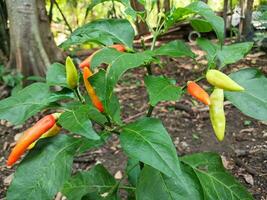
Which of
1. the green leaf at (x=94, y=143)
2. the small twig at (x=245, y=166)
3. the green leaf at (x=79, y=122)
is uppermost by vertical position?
the green leaf at (x=79, y=122)

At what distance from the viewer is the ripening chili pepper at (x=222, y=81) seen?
3.56ft

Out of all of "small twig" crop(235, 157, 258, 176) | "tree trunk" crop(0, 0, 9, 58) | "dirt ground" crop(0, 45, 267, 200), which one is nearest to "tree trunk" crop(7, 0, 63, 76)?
"dirt ground" crop(0, 45, 267, 200)

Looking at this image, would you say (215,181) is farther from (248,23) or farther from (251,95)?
(248,23)

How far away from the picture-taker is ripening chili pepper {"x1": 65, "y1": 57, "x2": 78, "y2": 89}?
1.17 meters

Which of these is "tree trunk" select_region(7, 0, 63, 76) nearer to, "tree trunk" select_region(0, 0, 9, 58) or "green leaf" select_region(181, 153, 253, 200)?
"tree trunk" select_region(0, 0, 9, 58)

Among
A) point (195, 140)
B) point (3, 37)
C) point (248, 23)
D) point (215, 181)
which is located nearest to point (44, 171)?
point (215, 181)

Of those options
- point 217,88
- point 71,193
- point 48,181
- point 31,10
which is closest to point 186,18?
point 217,88

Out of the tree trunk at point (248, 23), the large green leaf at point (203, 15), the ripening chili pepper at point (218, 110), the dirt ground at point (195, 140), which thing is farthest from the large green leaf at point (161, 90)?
the tree trunk at point (248, 23)

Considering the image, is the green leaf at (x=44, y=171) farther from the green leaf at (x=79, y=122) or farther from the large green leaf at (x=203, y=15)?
the large green leaf at (x=203, y=15)

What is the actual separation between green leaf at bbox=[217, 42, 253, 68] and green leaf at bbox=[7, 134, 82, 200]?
1.82 ft

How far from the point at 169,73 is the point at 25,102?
2.88 metres

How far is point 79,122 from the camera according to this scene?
1.03 metres

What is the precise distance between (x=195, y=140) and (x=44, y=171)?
1673 mm

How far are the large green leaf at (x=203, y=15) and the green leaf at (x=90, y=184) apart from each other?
2.41 feet
